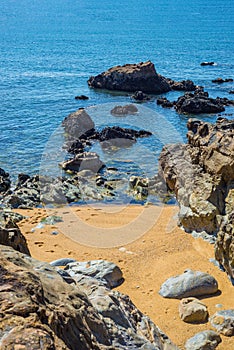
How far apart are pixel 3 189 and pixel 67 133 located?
10751 mm

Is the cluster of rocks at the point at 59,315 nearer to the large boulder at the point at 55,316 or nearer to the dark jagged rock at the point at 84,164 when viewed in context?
the large boulder at the point at 55,316

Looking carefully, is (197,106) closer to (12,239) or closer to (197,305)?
(197,305)

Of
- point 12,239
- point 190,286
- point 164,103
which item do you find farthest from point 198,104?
point 12,239

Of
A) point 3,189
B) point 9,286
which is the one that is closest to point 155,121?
point 3,189

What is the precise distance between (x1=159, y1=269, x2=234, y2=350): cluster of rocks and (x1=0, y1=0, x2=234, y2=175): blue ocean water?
14393 millimetres

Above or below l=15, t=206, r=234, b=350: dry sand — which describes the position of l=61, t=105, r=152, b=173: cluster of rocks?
below

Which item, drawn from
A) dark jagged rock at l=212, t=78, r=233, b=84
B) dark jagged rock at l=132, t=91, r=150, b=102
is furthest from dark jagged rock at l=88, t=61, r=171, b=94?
dark jagged rock at l=212, t=78, r=233, b=84

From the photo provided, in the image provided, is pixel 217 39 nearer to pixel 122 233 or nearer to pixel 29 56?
pixel 29 56

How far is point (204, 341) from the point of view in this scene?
8.74 m

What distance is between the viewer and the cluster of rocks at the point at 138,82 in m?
46.0

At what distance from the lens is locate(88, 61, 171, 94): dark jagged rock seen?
1810 inches

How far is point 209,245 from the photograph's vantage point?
13148mm

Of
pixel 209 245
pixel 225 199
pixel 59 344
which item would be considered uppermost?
pixel 59 344

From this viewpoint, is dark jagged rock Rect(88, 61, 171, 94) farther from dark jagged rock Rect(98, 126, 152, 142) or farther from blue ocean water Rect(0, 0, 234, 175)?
dark jagged rock Rect(98, 126, 152, 142)
